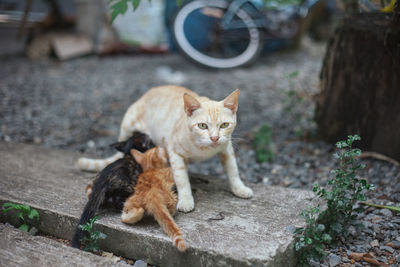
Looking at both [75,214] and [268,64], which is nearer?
[75,214]

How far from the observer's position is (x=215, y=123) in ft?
8.17

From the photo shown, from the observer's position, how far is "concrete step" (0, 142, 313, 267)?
2199mm

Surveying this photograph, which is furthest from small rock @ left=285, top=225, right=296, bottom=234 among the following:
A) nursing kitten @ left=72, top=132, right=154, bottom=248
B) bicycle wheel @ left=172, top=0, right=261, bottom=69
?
bicycle wheel @ left=172, top=0, right=261, bottom=69

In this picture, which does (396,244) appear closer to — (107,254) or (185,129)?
(185,129)

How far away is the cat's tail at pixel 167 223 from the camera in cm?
214

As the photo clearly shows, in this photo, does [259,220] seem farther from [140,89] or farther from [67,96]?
[67,96]

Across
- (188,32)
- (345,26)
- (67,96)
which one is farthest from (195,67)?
(345,26)

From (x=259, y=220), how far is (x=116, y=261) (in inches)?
39.9

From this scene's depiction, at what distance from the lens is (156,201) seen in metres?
2.37

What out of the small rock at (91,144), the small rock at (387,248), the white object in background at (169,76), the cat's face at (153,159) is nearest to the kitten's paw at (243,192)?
the cat's face at (153,159)

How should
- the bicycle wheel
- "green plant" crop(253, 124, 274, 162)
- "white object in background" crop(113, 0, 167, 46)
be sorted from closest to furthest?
"green plant" crop(253, 124, 274, 162) → the bicycle wheel → "white object in background" crop(113, 0, 167, 46)

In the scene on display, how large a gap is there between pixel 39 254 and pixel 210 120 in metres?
1.42

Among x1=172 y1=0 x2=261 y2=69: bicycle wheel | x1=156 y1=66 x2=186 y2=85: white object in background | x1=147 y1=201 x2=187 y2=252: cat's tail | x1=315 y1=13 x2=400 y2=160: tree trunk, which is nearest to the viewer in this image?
x1=147 y1=201 x2=187 y2=252: cat's tail

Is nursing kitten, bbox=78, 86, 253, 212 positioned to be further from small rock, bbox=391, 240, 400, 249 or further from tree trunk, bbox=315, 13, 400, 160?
tree trunk, bbox=315, 13, 400, 160
